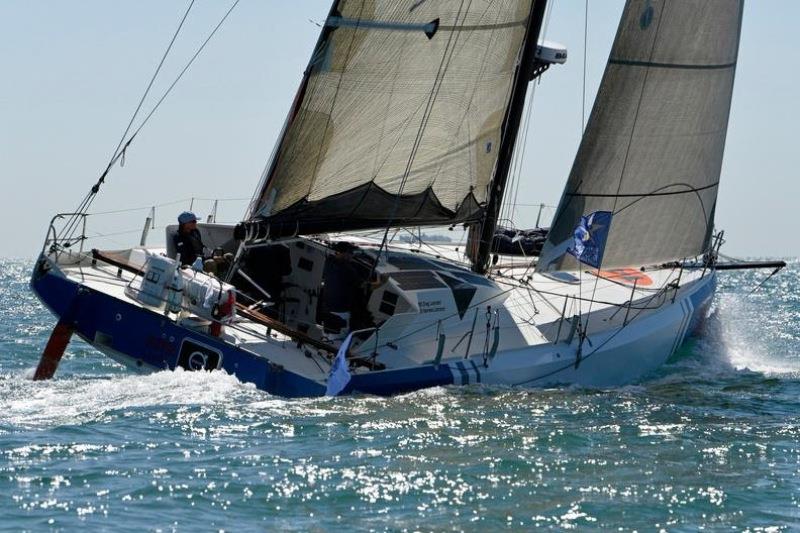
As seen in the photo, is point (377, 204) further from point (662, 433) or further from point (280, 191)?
point (662, 433)

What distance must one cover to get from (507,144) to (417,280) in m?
2.93

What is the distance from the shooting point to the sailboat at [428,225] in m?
14.2

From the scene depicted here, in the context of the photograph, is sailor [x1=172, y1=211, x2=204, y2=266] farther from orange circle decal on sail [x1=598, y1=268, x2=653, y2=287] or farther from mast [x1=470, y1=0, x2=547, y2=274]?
orange circle decal on sail [x1=598, y1=268, x2=653, y2=287]

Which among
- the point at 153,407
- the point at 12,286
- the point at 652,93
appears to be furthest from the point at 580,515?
the point at 12,286

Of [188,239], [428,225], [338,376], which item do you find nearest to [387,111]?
[428,225]

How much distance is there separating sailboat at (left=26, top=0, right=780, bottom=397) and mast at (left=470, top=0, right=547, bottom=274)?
0.02 metres

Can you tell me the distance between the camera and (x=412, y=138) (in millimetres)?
16531

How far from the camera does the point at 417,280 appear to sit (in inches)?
610

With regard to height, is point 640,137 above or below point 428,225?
above

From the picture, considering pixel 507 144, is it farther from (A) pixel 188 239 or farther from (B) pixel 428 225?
(A) pixel 188 239

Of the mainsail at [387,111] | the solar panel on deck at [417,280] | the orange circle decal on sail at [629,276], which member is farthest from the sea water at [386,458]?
the orange circle decal on sail at [629,276]

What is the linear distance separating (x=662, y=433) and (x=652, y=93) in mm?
5483

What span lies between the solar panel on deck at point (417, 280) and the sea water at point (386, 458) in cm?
139

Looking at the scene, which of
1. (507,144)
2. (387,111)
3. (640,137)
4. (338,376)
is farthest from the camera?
(507,144)
